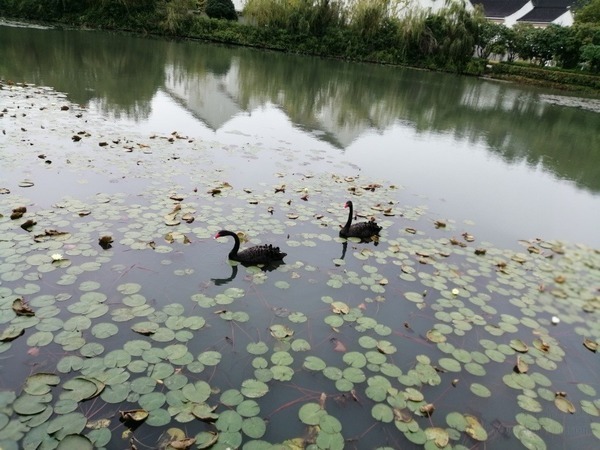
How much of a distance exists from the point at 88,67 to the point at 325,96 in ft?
22.9

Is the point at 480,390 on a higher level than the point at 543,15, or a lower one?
lower

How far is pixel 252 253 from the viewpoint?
3.60 m

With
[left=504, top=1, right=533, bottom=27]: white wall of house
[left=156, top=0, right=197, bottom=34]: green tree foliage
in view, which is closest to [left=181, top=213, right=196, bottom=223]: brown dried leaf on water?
[left=156, top=0, right=197, bottom=34]: green tree foliage

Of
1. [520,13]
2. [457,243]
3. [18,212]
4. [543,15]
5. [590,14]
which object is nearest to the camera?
[18,212]

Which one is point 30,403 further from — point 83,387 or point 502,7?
point 502,7

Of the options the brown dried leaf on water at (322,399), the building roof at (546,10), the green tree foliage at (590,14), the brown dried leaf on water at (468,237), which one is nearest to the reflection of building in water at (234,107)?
the brown dried leaf on water at (468,237)

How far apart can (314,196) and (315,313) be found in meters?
2.38

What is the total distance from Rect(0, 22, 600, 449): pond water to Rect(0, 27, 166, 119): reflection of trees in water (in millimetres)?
1025

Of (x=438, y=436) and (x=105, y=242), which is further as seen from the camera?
(x=105, y=242)

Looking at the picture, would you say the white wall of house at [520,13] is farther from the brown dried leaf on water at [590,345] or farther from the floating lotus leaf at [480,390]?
the floating lotus leaf at [480,390]

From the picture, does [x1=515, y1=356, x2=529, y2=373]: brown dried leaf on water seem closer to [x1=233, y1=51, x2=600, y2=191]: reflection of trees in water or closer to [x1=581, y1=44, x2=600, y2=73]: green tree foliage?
[x1=233, y1=51, x2=600, y2=191]: reflection of trees in water

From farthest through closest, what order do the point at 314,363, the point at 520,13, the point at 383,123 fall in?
the point at 520,13 < the point at 383,123 < the point at 314,363

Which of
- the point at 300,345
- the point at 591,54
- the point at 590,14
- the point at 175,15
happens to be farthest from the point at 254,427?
the point at 590,14

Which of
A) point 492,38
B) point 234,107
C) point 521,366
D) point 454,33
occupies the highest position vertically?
point 492,38
